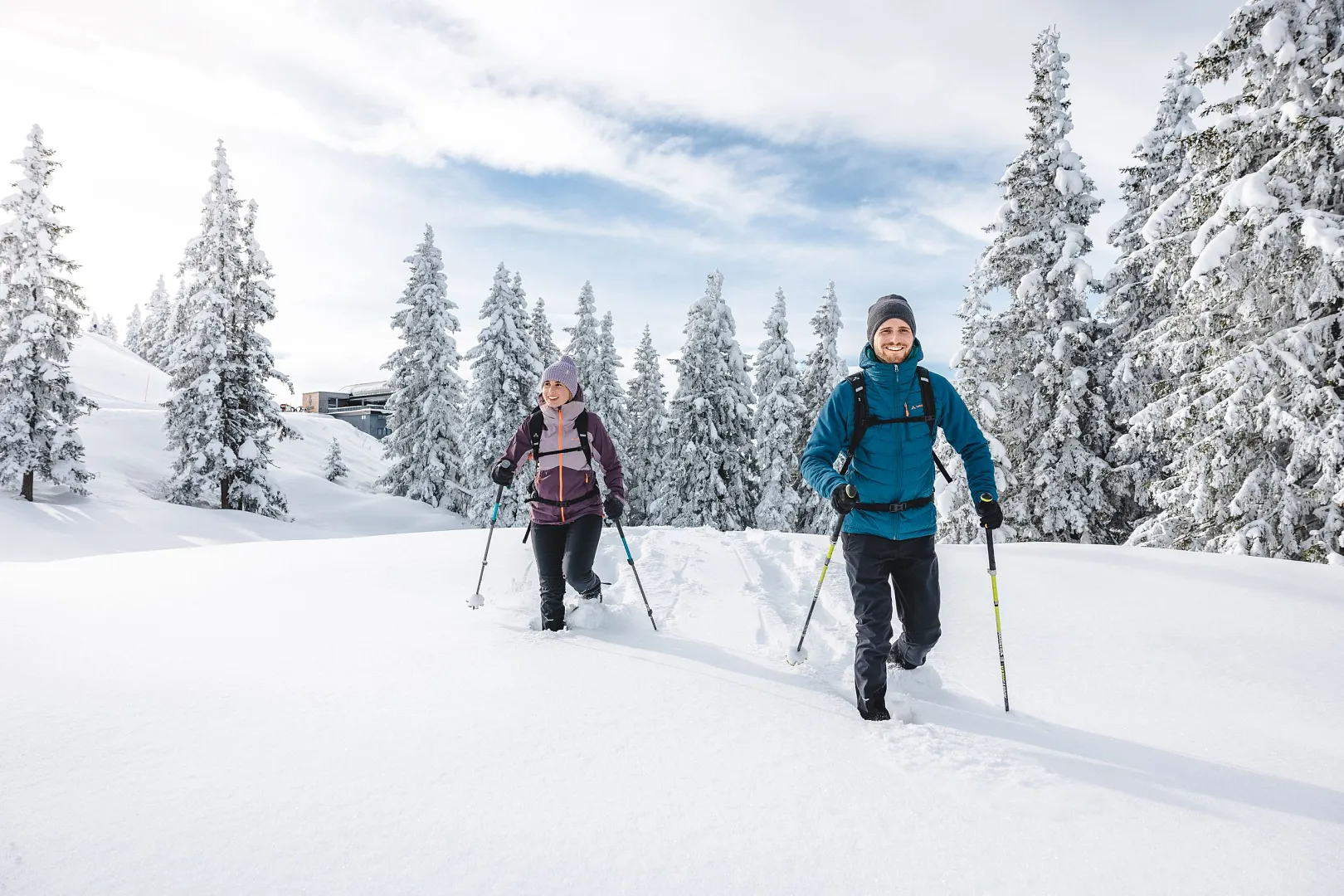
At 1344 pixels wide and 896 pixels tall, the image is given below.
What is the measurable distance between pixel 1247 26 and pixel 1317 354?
230 inches

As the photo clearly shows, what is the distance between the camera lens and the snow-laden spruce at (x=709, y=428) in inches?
1179

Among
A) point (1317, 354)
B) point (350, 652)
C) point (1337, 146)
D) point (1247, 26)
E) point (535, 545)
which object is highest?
point (1247, 26)

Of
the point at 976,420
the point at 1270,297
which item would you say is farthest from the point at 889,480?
the point at 976,420

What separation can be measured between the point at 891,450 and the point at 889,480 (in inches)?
6.9

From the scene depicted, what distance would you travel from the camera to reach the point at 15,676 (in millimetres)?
3598

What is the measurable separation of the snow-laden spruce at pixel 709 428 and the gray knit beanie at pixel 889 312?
2553 centimetres

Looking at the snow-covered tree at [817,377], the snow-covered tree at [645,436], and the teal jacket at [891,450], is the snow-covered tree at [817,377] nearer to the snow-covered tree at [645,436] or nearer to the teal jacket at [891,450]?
the snow-covered tree at [645,436]

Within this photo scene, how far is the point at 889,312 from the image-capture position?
3908mm

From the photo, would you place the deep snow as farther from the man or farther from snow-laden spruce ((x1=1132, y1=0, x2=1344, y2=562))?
snow-laden spruce ((x1=1132, y1=0, x2=1344, y2=562))

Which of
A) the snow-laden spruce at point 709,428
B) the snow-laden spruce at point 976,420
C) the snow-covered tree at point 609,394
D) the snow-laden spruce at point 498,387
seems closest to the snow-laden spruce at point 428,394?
the snow-laden spruce at point 498,387

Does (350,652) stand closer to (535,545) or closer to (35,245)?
(535,545)

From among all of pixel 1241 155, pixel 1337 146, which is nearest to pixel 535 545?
pixel 1337 146

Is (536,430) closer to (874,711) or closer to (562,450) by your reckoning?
(562,450)

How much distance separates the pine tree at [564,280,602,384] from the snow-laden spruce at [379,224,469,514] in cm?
606
